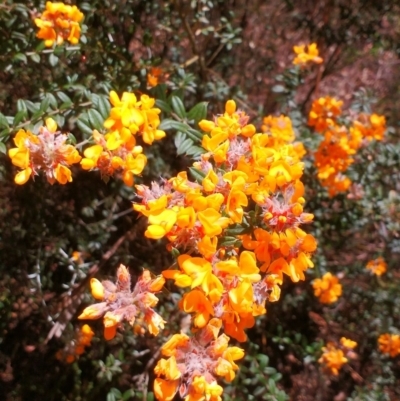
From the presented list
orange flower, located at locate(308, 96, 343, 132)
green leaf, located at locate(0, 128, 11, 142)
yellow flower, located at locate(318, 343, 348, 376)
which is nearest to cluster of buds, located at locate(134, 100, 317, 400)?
green leaf, located at locate(0, 128, 11, 142)

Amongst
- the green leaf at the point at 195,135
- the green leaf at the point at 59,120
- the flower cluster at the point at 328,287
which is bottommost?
the flower cluster at the point at 328,287

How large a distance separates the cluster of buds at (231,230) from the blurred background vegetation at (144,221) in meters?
0.68

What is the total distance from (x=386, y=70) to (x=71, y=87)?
3.88 meters

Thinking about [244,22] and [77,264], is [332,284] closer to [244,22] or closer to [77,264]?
[77,264]

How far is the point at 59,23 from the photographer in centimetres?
241

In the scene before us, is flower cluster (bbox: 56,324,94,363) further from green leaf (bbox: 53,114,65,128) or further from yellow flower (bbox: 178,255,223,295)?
yellow flower (bbox: 178,255,223,295)

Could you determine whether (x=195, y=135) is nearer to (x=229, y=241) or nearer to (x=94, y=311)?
(x=229, y=241)

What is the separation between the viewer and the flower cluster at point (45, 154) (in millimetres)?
1891

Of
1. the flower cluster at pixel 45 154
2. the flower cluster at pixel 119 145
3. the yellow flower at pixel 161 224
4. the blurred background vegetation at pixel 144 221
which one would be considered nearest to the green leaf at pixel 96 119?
the blurred background vegetation at pixel 144 221

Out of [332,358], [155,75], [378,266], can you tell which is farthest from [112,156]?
[378,266]

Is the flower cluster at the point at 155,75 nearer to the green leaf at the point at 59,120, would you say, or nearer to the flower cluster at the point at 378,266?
the green leaf at the point at 59,120

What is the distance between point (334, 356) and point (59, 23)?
9.51ft

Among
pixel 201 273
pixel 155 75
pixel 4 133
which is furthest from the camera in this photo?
pixel 155 75

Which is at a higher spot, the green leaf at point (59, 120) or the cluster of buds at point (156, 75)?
the cluster of buds at point (156, 75)
